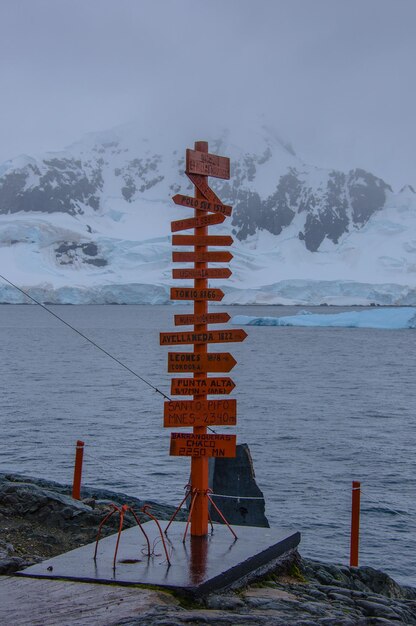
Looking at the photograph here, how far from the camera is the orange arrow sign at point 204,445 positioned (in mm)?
8992

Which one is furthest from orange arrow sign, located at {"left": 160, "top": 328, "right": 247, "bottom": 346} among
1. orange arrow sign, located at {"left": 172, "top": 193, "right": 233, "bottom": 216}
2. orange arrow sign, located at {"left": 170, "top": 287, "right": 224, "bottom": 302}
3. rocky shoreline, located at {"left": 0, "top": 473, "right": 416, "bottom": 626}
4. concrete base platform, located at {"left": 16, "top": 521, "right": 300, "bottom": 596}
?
rocky shoreline, located at {"left": 0, "top": 473, "right": 416, "bottom": 626}

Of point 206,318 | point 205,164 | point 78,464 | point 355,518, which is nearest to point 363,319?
point 78,464

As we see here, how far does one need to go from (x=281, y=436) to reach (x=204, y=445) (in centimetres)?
2072

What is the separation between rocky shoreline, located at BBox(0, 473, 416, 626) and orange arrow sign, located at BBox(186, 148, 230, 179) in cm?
402

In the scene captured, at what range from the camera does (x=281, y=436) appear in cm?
2942

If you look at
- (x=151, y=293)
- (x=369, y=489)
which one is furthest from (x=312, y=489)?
(x=151, y=293)

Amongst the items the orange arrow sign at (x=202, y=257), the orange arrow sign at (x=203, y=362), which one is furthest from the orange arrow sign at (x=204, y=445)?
the orange arrow sign at (x=202, y=257)

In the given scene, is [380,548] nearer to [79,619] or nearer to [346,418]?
[79,619]

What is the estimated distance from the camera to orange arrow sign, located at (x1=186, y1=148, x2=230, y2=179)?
353 inches

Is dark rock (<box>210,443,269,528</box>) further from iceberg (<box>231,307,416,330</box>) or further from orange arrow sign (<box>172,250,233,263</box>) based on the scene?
iceberg (<box>231,307,416,330</box>)

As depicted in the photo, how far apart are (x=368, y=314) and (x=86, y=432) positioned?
285 ft

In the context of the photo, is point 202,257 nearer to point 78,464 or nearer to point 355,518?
point 355,518

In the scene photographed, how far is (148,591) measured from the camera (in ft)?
24.2

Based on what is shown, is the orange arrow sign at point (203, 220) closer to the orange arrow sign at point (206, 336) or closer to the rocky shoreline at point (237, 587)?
the orange arrow sign at point (206, 336)
